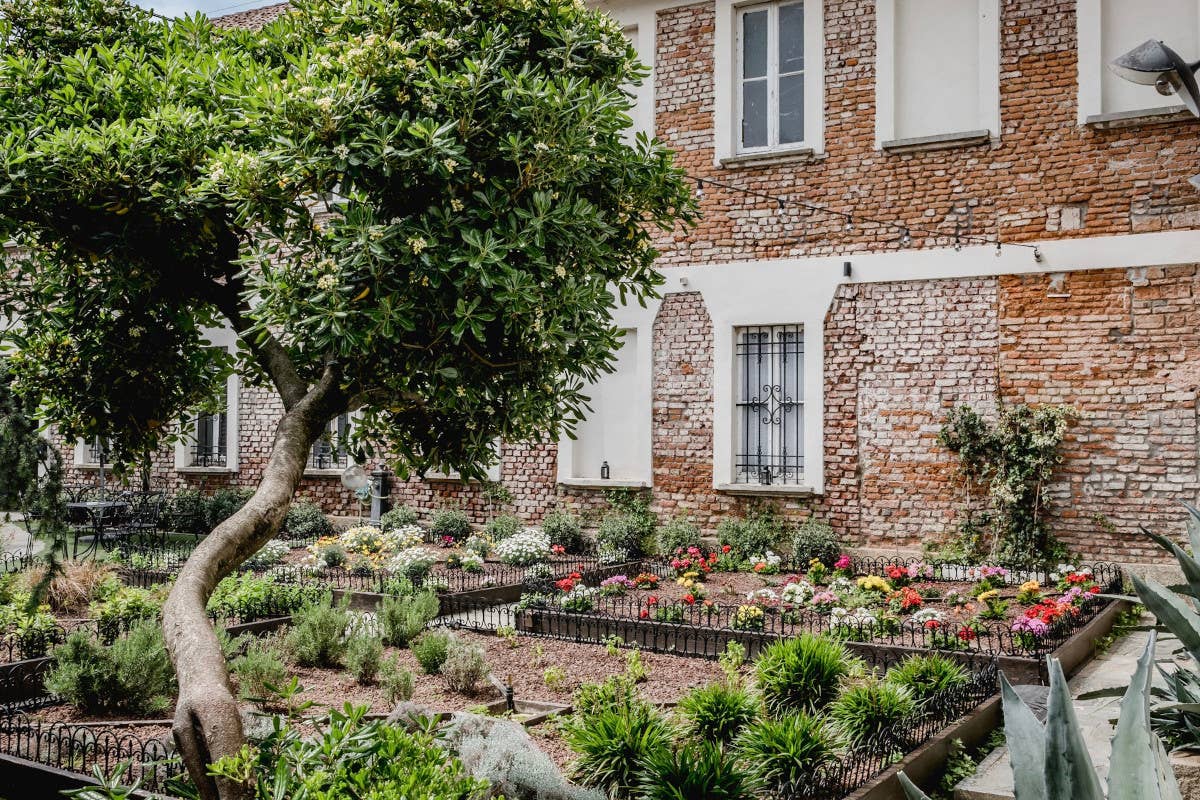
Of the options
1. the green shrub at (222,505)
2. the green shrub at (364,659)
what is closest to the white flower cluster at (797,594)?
the green shrub at (364,659)

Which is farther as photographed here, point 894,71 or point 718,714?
point 894,71

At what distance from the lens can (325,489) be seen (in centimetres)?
1614

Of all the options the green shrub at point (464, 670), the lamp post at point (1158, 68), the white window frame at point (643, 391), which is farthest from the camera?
the white window frame at point (643, 391)

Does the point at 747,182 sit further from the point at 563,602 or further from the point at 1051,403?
the point at 563,602

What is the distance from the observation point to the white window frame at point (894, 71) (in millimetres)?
11461

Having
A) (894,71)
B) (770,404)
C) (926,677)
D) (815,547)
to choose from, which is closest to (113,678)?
(926,677)

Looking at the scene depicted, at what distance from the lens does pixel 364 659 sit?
7055 millimetres

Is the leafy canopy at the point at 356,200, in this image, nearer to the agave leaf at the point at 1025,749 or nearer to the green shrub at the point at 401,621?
the agave leaf at the point at 1025,749

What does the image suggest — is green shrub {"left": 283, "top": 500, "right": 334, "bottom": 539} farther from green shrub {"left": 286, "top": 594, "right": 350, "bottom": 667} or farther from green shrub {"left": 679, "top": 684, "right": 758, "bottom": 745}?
green shrub {"left": 679, "top": 684, "right": 758, "bottom": 745}

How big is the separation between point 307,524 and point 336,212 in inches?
467

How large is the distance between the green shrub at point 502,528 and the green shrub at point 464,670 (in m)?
6.66

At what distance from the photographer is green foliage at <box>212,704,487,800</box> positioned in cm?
329

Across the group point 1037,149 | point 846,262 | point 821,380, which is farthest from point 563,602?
point 1037,149

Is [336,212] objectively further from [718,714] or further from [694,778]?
[718,714]
